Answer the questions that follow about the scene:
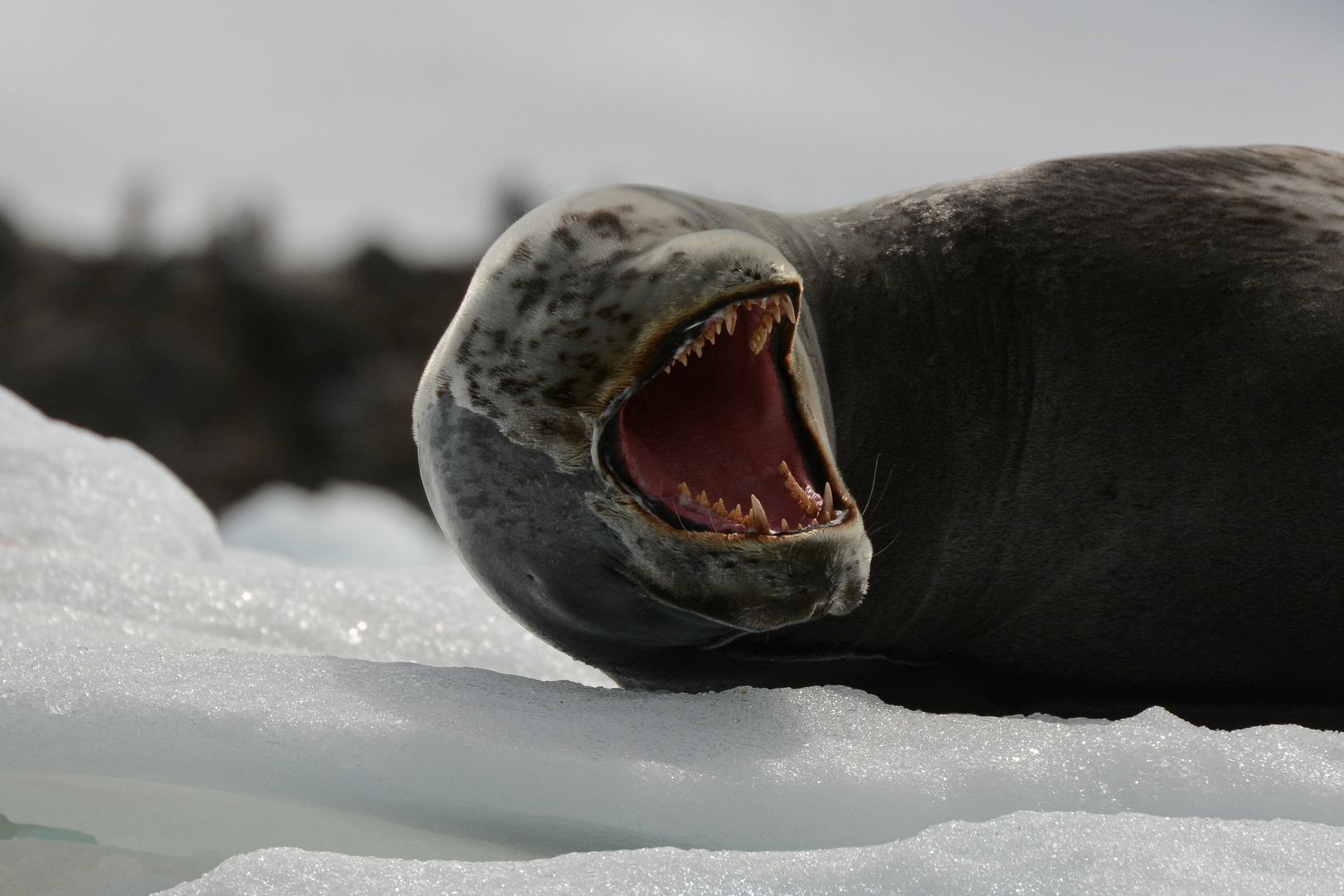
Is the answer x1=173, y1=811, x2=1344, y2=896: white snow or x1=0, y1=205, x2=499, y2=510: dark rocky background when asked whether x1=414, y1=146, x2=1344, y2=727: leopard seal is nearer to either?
x1=173, y1=811, x2=1344, y2=896: white snow

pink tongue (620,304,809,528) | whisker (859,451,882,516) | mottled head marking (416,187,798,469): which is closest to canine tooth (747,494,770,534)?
pink tongue (620,304,809,528)

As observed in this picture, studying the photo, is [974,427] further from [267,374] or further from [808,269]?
[267,374]

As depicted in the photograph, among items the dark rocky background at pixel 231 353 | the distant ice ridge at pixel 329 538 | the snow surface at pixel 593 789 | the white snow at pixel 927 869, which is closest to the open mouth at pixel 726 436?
the snow surface at pixel 593 789

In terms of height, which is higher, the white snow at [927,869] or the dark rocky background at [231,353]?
the white snow at [927,869]

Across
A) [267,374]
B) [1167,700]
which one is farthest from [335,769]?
[267,374]

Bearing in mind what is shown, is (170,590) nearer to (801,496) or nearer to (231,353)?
(801,496)

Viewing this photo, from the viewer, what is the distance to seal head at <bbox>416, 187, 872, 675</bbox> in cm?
146

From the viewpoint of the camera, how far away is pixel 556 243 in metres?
1.59

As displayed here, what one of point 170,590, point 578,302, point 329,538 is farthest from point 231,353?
point 578,302

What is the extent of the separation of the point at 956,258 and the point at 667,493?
667mm

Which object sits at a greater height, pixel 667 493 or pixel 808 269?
pixel 808 269

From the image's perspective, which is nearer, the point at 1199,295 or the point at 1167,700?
the point at 1199,295

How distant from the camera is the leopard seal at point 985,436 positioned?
5.23 ft

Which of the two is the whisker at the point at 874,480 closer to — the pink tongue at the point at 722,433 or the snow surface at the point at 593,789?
the pink tongue at the point at 722,433
